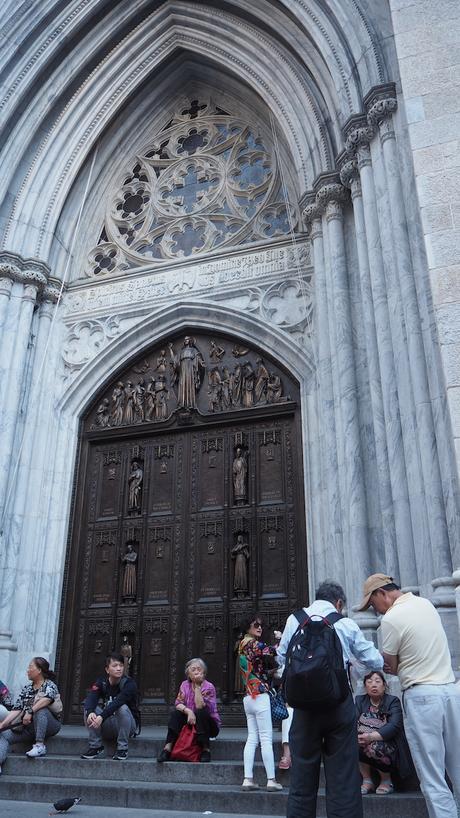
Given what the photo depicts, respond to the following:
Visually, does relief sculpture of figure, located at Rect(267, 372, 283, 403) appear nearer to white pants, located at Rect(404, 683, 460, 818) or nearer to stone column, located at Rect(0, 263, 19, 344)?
stone column, located at Rect(0, 263, 19, 344)

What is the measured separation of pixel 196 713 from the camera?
6.15m

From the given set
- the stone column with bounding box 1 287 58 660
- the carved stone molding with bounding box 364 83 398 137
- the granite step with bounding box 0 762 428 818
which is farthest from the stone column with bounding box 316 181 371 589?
the stone column with bounding box 1 287 58 660

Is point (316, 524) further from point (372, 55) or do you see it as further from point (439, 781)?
point (372, 55)

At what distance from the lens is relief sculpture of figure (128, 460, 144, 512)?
1009 cm

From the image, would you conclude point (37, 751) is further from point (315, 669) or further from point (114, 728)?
point (315, 669)

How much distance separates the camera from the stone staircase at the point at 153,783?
16.2 ft

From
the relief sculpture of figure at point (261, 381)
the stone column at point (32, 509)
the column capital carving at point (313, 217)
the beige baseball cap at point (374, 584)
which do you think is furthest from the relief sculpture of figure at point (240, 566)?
the beige baseball cap at point (374, 584)

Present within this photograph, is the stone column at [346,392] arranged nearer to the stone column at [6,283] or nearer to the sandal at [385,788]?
the sandal at [385,788]

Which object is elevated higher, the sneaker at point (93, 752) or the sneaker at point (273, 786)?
the sneaker at point (93, 752)

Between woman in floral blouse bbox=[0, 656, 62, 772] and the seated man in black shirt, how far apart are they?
1.27 ft

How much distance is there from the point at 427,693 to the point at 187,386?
736 cm

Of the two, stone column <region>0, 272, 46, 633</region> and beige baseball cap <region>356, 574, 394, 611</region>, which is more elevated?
stone column <region>0, 272, 46, 633</region>

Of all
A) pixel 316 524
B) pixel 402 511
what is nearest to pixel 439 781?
pixel 402 511

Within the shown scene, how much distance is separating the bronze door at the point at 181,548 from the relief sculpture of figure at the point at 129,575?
0.05ft
